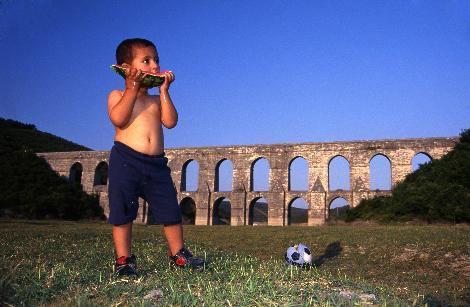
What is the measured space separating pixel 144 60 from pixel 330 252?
228 inches

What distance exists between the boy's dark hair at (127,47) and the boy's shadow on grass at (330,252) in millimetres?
4626

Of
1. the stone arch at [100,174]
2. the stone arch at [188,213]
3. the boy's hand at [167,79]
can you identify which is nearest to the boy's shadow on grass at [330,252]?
the boy's hand at [167,79]

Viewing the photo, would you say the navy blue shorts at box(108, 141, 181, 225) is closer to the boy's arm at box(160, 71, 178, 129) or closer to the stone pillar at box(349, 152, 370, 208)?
the boy's arm at box(160, 71, 178, 129)

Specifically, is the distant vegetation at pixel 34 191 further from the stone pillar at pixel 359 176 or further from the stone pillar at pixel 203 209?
the stone pillar at pixel 359 176

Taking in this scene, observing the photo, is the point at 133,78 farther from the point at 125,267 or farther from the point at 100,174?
the point at 100,174

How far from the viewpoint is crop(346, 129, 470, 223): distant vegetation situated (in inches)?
769

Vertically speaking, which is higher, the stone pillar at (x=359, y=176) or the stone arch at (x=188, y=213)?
the stone pillar at (x=359, y=176)

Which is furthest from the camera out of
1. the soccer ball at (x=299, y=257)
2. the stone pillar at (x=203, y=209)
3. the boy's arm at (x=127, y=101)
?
the stone pillar at (x=203, y=209)

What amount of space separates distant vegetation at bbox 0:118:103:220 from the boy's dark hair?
29585mm

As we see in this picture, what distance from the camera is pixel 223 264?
12.8ft

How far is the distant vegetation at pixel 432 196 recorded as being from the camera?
19.5 metres

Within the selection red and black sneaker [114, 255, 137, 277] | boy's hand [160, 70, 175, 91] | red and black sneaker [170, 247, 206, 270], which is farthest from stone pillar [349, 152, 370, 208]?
red and black sneaker [114, 255, 137, 277]

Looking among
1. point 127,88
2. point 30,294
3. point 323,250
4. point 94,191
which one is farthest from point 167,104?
point 94,191

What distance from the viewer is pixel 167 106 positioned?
11.9 ft
